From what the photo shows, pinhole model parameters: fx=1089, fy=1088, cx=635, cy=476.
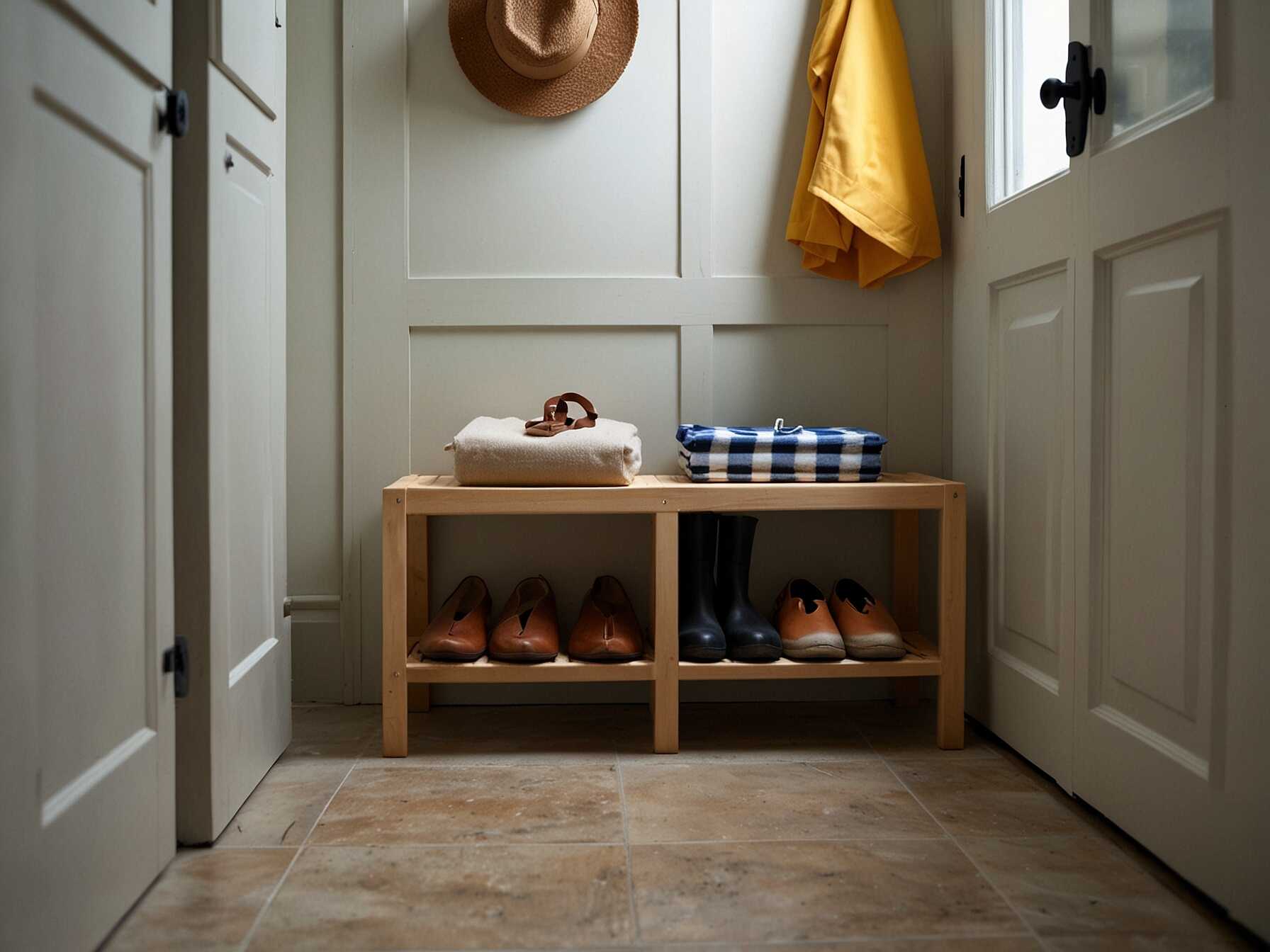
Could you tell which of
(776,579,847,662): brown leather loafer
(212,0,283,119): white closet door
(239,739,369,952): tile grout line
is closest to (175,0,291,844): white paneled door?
(212,0,283,119): white closet door

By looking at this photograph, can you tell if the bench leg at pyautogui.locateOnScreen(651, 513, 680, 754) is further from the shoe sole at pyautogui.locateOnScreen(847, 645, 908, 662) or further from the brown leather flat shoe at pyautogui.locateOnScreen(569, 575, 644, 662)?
the shoe sole at pyautogui.locateOnScreen(847, 645, 908, 662)

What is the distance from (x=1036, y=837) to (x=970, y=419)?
0.87 metres

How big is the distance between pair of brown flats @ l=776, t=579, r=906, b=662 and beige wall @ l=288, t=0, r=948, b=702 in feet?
1.19

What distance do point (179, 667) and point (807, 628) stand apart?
3.53 ft

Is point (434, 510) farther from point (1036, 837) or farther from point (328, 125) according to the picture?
point (1036, 837)

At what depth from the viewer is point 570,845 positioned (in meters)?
1.50

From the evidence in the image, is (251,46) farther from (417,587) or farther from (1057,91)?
(1057,91)

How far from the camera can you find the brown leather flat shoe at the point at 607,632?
1943 millimetres

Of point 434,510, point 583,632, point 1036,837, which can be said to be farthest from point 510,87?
point 1036,837

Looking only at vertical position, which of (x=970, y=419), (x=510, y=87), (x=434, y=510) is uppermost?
(x=510, y=87)

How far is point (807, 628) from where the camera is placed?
200 centimetres

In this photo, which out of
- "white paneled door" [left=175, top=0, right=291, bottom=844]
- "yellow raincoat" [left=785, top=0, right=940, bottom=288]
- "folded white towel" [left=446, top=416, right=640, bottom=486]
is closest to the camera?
"white paneled door" [left=175, top=0, right=291, bottom=844]

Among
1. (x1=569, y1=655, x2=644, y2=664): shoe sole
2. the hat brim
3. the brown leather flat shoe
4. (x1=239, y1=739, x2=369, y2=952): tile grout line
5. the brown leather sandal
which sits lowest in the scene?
(x1=239, y1=739, x2=369, y2=952): tile grout line

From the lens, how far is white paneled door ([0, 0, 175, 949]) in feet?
3.31
